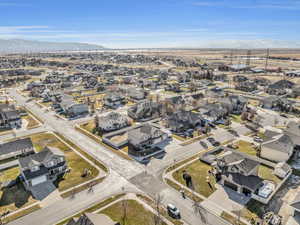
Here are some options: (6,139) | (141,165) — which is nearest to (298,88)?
(141,165)

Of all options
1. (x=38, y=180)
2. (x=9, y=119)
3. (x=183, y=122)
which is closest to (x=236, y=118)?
(x=183, y=122)

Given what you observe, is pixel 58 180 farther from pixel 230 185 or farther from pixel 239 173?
pixel 239 173

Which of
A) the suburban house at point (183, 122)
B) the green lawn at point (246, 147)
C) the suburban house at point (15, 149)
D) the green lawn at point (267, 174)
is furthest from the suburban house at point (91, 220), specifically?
the suburban house at point (183, 122)

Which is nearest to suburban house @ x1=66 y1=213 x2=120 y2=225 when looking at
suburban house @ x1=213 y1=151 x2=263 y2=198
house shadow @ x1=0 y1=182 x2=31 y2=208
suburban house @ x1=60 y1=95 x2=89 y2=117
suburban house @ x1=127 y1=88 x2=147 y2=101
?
house shadow @ x1=0 y1=182 x2=31 y2=208

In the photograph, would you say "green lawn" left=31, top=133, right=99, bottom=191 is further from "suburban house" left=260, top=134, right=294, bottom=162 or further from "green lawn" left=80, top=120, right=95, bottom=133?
"suburban house" left=260, top=134, right=294, bottom=162

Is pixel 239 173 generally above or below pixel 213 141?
above

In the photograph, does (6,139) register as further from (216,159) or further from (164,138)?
(216,159)
